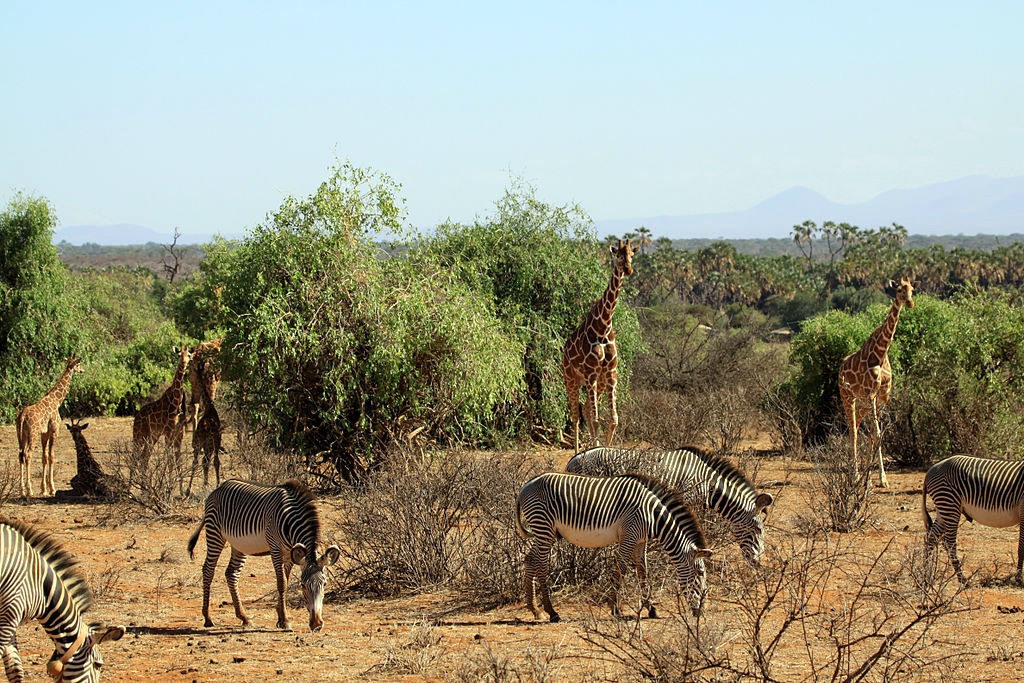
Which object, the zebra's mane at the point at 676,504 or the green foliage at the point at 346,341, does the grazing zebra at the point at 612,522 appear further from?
the green foliage at the point at 346,341

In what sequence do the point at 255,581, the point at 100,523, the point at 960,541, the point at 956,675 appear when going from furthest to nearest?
the point at 100,523 → the point at 960,541 → the point at 255,581 → the point at 956,675

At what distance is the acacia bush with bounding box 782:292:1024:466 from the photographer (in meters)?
17.2

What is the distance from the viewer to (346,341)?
48.0 ft

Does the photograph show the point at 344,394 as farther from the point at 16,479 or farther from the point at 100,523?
the point at 16,479

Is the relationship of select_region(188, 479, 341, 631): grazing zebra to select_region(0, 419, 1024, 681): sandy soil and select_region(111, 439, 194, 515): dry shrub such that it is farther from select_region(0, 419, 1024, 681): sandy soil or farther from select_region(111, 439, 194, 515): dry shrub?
select_region(111, 439, 194, 515): dry shrub

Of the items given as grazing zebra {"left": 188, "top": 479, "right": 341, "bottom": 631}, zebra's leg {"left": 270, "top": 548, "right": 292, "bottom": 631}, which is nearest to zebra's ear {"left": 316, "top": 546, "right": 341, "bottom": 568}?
grazing zebra {"left": 188, "top": 479, "right": 341, "bottom": 631}

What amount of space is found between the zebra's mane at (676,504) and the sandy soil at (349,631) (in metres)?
1.04

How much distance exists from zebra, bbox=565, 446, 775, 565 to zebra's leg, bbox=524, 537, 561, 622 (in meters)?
1.27

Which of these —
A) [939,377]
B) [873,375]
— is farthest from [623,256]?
[939,377]

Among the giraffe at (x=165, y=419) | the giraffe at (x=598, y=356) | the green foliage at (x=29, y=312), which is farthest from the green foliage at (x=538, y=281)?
the green foliage at (x=29, y=312)

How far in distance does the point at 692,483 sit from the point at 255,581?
15.6 ft

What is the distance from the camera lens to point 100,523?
1387 cm

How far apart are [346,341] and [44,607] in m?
8.21

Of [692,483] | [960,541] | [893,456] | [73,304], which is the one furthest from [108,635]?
[73,304]
